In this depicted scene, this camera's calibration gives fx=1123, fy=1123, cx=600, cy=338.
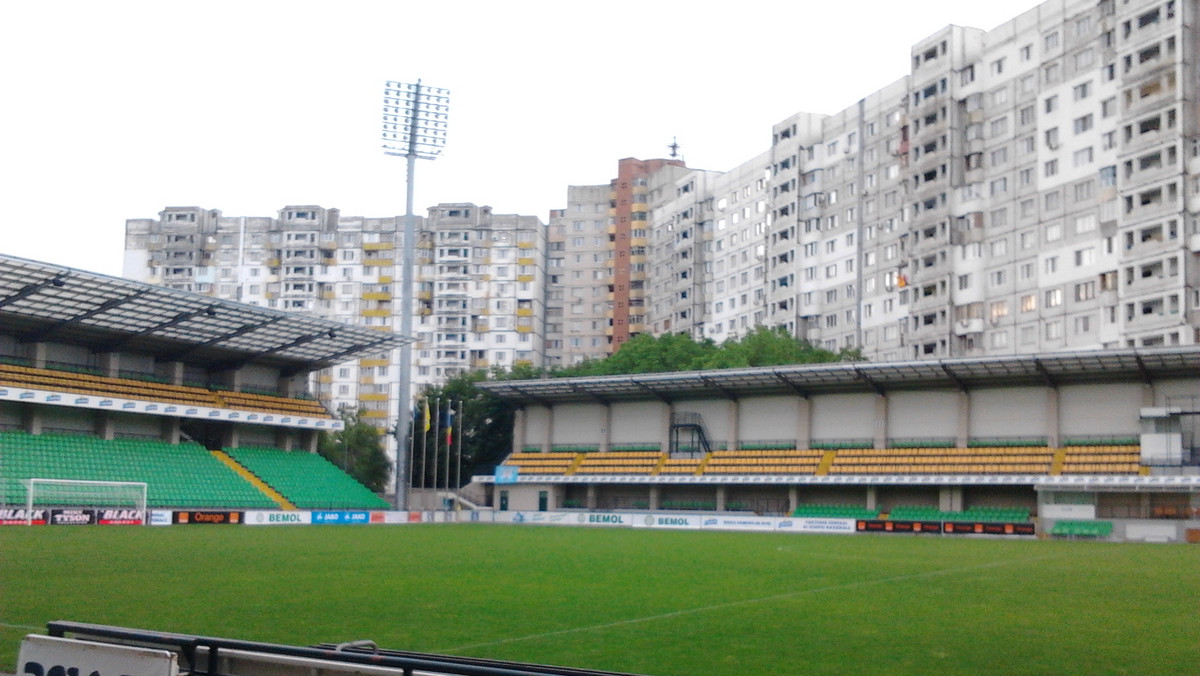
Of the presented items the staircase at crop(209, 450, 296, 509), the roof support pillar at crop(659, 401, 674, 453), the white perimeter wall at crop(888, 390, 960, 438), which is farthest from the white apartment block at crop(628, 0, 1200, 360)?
the staircase at crop(209, 450, 296, 509)

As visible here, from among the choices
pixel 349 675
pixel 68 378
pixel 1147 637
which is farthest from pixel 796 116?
pixel 349 675

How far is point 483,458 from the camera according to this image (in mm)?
99375

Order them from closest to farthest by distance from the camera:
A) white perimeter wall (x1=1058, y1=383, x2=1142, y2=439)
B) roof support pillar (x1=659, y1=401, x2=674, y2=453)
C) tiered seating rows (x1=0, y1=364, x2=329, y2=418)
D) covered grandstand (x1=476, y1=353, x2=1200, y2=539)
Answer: covered grandstand (x1=476, y1=353, x2=1200, y2=539) < tiered seating rows (x1=0, y1=364, x2=329, y2=418) < white perimeter wall (x1=1058, y1=383, x2=1142, y2=439) < roof support pillar (x1=659, y1=401, x2=674, y2=453)

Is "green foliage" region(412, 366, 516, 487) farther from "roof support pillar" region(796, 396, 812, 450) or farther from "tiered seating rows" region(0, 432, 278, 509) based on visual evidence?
"roof support pillar" region(796, 396, 812, 450)

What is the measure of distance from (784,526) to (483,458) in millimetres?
40377

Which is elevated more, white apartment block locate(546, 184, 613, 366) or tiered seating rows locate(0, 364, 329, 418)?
white apartment block locate(546, 184, 613, 366)

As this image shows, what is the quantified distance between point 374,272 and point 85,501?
100 metres

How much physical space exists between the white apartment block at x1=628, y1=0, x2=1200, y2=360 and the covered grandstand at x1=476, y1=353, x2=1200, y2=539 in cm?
1478

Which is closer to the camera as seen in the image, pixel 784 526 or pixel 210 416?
pixel 784 526

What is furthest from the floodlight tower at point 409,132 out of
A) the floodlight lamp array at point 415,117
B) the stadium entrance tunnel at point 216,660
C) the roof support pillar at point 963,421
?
the stadium entrance tunnel at point 216,660

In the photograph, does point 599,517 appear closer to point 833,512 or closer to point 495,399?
point 833,512

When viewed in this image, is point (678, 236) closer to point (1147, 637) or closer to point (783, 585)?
point (783, 585)

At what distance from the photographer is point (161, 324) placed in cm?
6662

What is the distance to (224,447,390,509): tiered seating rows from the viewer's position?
70000mm
